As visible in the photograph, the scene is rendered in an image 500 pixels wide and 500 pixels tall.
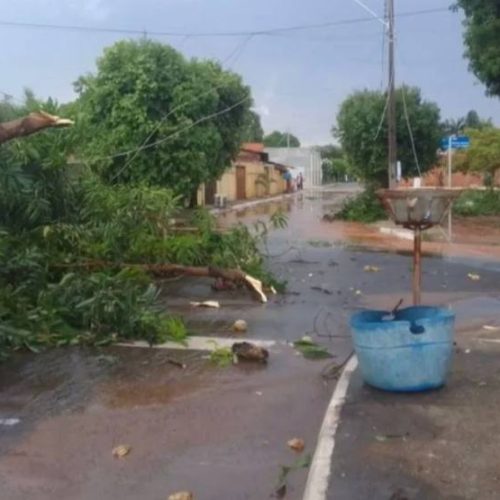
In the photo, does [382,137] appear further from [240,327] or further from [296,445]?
[296,445]

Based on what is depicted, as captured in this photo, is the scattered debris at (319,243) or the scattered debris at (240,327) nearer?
the scattered debris at (240,327)

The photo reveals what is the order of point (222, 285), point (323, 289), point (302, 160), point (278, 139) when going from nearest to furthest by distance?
point (222, 285)
point (323, 289)
point (302, 160)
point (278, 139)

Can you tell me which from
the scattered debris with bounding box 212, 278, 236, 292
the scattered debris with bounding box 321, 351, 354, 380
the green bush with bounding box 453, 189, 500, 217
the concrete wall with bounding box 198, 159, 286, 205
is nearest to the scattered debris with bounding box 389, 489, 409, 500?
the scattered debris with bounding box 321, 351, 354, 380

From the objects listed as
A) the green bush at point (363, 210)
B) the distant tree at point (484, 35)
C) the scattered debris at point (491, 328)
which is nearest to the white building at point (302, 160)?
the green bush at point (363, 210)

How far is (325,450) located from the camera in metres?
5.00

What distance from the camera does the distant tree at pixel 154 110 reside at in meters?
26.2

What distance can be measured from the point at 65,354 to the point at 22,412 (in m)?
1.84

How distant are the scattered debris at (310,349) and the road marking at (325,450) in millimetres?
1260

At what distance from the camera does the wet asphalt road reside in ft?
16.0

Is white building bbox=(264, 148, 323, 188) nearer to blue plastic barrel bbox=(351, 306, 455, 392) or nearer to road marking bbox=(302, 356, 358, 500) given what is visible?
blue plastic barrel bbox=(351, 306, 455, 392)

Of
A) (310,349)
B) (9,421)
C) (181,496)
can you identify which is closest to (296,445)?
(181,496)

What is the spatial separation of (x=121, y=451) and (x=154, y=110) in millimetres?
22477

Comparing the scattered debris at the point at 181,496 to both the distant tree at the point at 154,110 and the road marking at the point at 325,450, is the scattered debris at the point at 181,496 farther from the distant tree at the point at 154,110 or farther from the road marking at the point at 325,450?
the distant tree at the point at 154,110

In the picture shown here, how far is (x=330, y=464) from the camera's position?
15.6 feet
